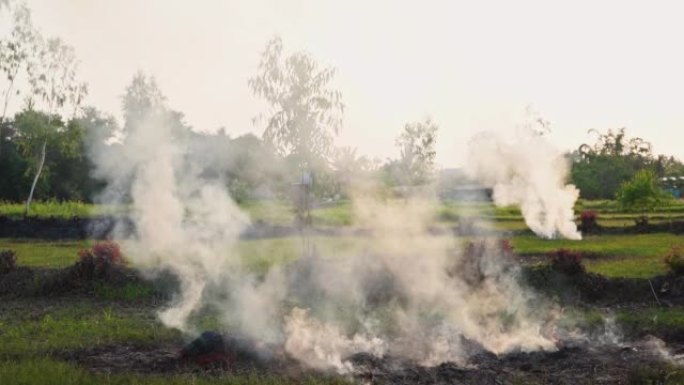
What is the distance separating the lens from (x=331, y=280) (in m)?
17.0

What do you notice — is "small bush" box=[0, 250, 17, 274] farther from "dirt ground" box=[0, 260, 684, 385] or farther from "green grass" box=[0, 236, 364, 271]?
"dirt ground" box=[0, 260, 684, 385]

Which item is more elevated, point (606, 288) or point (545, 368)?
point (606, 288)

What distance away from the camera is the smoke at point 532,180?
2962 centimetres

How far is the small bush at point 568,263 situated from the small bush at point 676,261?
2147 mm

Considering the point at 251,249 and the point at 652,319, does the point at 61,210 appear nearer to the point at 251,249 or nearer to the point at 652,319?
the point at 251,249

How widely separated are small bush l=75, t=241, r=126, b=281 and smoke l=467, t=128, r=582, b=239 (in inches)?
670

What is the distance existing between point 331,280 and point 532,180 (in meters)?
20.0

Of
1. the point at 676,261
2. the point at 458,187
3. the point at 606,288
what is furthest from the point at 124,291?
the point at 458,187

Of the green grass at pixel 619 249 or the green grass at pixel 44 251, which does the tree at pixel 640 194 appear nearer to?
the green grass at pixel 619 249

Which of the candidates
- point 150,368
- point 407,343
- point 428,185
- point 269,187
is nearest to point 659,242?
point 428,185

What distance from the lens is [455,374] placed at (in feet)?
30.7

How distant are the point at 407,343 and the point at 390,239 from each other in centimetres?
694

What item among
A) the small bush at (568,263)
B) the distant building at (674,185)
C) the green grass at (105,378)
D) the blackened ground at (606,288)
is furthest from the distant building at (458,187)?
the distant building at (674,185)

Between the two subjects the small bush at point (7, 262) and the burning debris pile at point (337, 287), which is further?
the small bush at point (7, 262)
